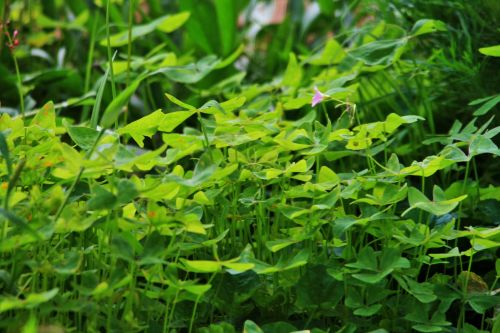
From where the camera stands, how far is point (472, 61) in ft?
4.78

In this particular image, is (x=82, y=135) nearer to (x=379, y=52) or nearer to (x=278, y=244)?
(x=278, y=244)

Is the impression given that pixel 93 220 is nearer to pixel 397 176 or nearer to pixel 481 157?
pixel 397 176

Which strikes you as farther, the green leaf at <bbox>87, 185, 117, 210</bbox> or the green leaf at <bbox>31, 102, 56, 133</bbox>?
the green leaf at <bbox>31, 102, 56, 133</bbox>

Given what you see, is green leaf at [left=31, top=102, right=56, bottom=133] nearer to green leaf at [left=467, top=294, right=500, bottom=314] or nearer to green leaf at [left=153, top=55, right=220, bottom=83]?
green leaf at [left=153, top=55, right=220, bottom=83]

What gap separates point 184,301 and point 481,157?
0.89 meters

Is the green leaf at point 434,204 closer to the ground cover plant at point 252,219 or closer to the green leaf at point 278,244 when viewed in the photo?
the ground cover plant at point 252,219

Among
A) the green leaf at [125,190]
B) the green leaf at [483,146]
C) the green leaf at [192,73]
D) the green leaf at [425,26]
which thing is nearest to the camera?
the green leaf at [125,190]

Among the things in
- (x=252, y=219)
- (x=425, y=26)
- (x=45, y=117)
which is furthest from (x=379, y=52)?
(x=45, y=117)

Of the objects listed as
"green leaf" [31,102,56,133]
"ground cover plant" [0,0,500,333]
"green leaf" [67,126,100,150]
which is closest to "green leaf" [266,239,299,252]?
"ground cover plant" [0,0,500,333]

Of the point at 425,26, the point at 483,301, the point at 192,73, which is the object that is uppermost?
the point at 425,26

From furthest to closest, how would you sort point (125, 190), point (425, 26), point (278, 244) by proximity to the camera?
1. point (425, 26)
2. point (278, 244)
3. point (125, 190)

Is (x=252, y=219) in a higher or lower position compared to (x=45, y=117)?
lower

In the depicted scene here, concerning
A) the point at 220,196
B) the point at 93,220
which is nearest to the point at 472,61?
the point at 220,196

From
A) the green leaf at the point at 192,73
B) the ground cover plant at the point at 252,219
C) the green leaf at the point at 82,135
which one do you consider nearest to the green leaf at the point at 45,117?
the ground cover plant at the point at 252,219
